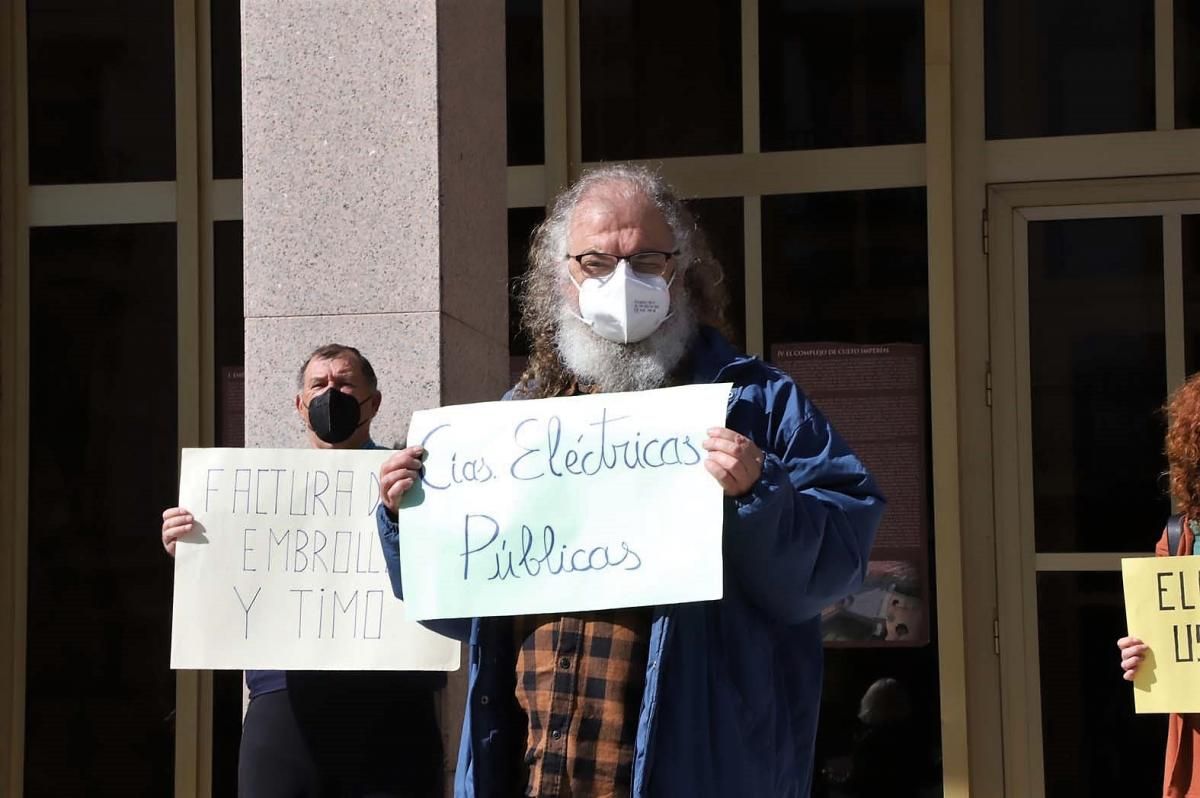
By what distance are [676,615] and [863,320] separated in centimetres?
369

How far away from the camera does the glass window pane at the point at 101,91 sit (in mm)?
6738

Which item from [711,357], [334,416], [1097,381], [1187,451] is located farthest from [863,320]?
[711,357]

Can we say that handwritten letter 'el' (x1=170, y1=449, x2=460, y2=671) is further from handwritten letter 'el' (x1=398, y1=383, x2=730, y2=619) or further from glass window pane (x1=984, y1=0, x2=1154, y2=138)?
glass window pane (x1=984, y1=0, x2=1154, y2=138)

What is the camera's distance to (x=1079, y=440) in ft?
20.0

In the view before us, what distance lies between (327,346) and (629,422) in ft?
5.19

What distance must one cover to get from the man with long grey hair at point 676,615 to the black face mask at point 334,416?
40.9 inches

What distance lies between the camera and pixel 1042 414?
20.1ft

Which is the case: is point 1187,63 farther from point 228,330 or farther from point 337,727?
point 337,727

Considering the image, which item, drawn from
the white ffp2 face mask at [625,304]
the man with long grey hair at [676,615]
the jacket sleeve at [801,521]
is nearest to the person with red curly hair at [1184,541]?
the man with long grey hair at [676,615]

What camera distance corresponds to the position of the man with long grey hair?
2574mm

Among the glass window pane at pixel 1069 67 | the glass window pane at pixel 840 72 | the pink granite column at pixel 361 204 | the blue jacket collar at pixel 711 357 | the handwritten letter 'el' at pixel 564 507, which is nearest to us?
the handwritten letter 'el' at pixel 564 507

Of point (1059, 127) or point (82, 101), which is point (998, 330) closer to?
point (1059, 127)

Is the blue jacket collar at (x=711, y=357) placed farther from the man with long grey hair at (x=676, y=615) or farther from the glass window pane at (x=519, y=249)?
the glass window pane at (x=519, y=249)

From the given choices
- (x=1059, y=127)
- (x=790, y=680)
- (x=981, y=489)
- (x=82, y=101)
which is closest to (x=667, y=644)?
(x=790, y=680)
